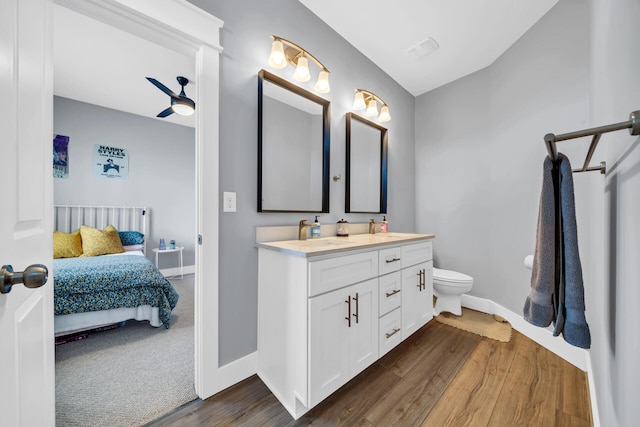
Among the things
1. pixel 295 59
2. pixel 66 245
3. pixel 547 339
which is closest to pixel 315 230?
pixel 295 59

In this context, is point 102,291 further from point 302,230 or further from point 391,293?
point 391,293

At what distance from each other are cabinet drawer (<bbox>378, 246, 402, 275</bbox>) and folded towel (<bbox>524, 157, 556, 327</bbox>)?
825 millimetres

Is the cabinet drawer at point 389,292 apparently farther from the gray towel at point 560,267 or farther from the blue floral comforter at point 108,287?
the blue floral comforter at point 108,287

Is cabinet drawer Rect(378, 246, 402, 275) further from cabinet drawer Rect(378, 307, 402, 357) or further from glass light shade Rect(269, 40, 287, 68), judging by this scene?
glass light shade Rect(269, 40, 287, 68)

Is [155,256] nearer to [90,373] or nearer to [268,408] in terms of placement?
[90,373]

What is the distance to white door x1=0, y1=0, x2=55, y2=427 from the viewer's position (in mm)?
491

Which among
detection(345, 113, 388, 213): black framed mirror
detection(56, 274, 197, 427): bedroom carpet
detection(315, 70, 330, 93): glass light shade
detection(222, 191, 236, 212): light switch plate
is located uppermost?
detection(315, 70, 330, 93): glass light shade

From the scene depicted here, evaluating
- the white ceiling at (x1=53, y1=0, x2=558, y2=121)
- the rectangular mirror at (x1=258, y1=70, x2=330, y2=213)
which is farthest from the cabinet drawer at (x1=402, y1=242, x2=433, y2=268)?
the white ceiling at (x1=53, y1=0, x2=558, y2=121)

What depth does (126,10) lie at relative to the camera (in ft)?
3.52

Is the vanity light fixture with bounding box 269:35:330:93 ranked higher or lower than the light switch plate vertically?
higher

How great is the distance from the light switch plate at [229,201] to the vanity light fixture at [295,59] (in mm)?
879

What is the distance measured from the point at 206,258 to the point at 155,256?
304cm

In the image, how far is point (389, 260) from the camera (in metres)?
1.61

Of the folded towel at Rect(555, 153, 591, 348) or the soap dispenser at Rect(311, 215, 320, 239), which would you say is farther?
the soap dispenser at Rect(311, 215, 320, 239)
